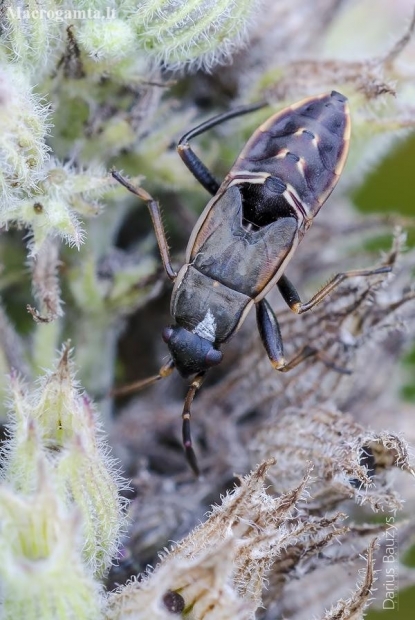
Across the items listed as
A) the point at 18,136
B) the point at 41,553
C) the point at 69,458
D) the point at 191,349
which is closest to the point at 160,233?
the point at 191,349

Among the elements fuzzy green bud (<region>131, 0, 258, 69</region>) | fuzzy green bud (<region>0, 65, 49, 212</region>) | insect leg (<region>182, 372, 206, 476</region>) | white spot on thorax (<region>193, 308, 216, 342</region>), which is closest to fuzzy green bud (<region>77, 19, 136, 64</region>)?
fuzzy green bud (<region>131, 0, 258, 69</region>)

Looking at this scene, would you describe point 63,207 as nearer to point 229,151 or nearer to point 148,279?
point 148,279

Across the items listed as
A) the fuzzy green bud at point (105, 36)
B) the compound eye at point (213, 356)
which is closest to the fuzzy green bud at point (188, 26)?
the fuzzy green bud at point (105, 36)

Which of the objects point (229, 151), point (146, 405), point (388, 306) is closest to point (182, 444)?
point (146, 405)

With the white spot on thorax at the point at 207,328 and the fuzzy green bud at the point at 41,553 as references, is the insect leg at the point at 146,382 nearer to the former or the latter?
the white spot on thorax at the point at 207,328

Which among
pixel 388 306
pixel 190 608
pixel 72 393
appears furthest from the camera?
pixel 388 306

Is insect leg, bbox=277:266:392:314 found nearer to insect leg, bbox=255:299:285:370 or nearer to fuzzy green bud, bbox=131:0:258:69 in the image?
insect leg, bbox=255:299:285:370
